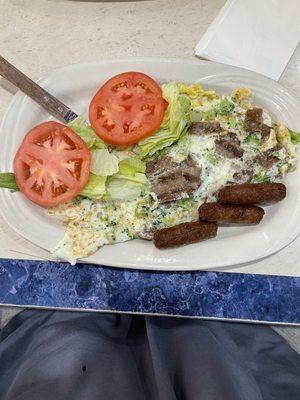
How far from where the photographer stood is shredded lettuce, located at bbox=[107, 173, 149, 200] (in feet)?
7.43

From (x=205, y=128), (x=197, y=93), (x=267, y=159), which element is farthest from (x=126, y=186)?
(x=267, y=159)

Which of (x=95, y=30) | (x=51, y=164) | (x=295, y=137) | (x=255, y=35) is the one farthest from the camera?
(x=95, y=30)

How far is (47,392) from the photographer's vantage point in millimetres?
1760

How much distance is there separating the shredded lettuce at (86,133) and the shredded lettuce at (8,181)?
1.18ft

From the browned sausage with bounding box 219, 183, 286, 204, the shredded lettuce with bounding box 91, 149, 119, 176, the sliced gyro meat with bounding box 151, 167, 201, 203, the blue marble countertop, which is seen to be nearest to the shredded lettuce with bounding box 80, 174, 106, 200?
the shredded lettuce with bounding box 91, 149, 119, 176

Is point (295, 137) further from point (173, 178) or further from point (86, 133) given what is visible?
point (86, 133)

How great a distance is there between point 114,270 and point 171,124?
0.74 m

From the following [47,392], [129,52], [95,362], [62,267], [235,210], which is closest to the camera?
[47,392]

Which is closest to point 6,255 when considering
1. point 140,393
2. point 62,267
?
point 62,267

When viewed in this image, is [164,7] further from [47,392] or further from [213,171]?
[47,392]

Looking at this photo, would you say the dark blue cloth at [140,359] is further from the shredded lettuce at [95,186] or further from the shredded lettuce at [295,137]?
the shredded lettuce at [295,137]

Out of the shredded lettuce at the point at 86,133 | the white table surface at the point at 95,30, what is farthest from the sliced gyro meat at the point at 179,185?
the white table surface at the point at 95,30

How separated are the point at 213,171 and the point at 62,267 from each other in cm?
86

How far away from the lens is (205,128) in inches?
90.0
